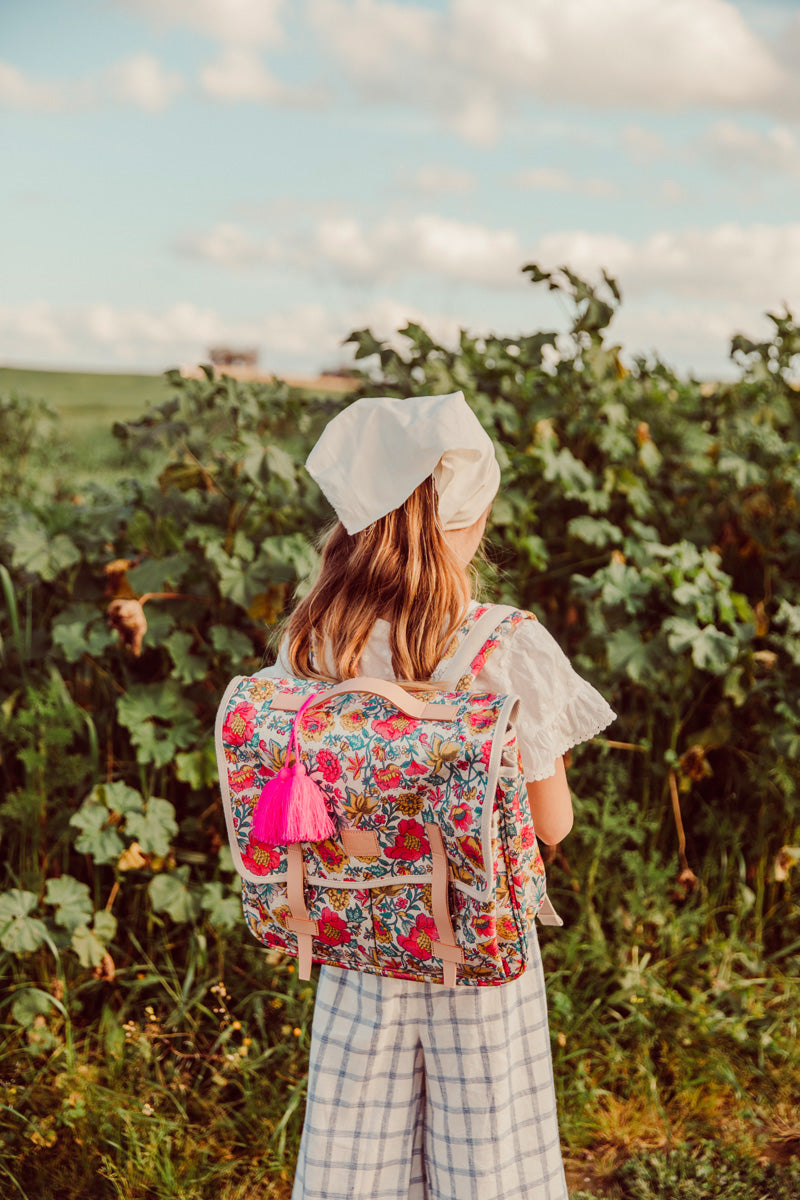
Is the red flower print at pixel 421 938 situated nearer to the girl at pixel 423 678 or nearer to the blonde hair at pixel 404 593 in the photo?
the girl at pixel 423 678

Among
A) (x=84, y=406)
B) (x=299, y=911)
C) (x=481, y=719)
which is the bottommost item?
(x=299, y=911)

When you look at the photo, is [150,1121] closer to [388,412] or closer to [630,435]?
[388,412]

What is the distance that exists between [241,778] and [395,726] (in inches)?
11.4

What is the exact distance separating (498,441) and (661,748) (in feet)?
3.46

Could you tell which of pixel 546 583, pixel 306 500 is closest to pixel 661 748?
pixel 546 583

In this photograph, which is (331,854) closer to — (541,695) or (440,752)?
(440,752)

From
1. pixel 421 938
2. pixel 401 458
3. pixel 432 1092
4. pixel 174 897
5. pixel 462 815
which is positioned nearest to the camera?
pixel 462 815

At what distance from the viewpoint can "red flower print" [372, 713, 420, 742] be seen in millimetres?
1499

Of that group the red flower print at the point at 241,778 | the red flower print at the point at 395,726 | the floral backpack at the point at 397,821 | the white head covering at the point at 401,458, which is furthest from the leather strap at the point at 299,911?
the white head covering at the point at 401,458

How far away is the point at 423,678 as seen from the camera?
5.47ft

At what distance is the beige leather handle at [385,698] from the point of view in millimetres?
1509

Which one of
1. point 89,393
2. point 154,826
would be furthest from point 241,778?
point 89,393

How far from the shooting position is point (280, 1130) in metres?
2.42

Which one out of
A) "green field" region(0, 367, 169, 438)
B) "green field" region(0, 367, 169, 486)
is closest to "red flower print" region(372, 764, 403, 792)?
"green field" region(0, 367, 169, 486)
